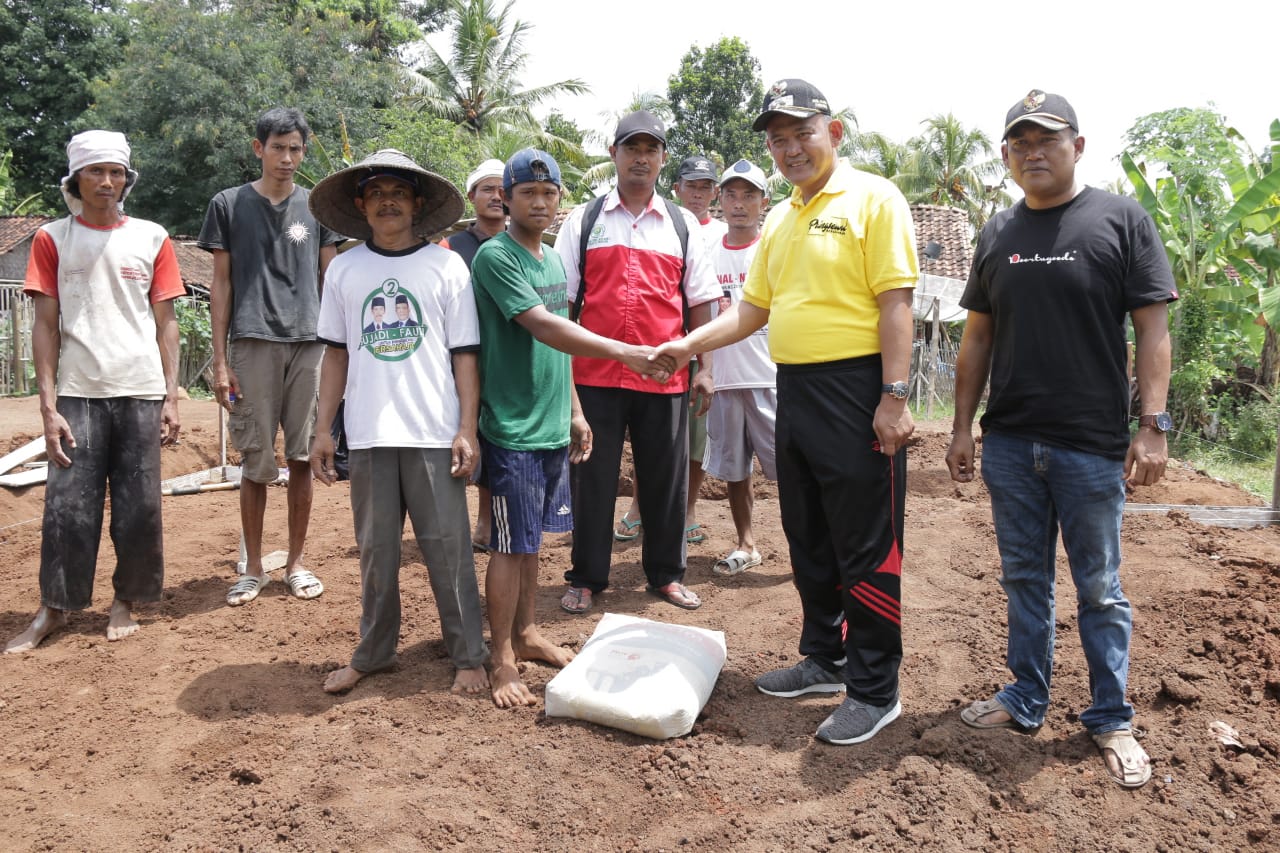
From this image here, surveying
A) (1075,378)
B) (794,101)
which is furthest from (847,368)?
(794,101)

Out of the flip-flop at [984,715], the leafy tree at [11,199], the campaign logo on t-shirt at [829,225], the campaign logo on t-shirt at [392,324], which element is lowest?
the flip-flop at [984,715]

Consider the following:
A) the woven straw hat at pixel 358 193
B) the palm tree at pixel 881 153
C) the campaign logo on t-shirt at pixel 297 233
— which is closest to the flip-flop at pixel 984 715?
the woven straw hat at pixel 358 193

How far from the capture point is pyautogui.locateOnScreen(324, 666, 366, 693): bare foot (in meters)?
3.61

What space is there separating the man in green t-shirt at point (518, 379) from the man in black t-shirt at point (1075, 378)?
1460 mm

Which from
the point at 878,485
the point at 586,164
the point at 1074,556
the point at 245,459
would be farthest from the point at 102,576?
the point at 586,164

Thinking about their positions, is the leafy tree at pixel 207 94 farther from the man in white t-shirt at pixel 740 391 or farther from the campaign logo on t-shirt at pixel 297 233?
the man in white t-shirt at pixel 740 391

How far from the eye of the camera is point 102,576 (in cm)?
516

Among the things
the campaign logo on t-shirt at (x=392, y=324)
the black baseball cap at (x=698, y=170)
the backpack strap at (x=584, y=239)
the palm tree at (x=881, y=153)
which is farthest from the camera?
the palm tree at (x=881, y=153)

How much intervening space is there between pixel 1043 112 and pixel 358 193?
8.12 feet

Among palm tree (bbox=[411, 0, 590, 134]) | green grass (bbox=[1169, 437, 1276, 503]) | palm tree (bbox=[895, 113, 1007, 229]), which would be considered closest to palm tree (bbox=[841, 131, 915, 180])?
palm tree (bbox=[895, 113, 1007, 229])

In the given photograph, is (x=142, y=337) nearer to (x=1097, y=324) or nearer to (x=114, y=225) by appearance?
(x=114, y=225)

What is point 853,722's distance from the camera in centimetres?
316

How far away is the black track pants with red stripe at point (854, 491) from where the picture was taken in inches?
121

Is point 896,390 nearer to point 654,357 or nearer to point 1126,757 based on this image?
point 654,357
